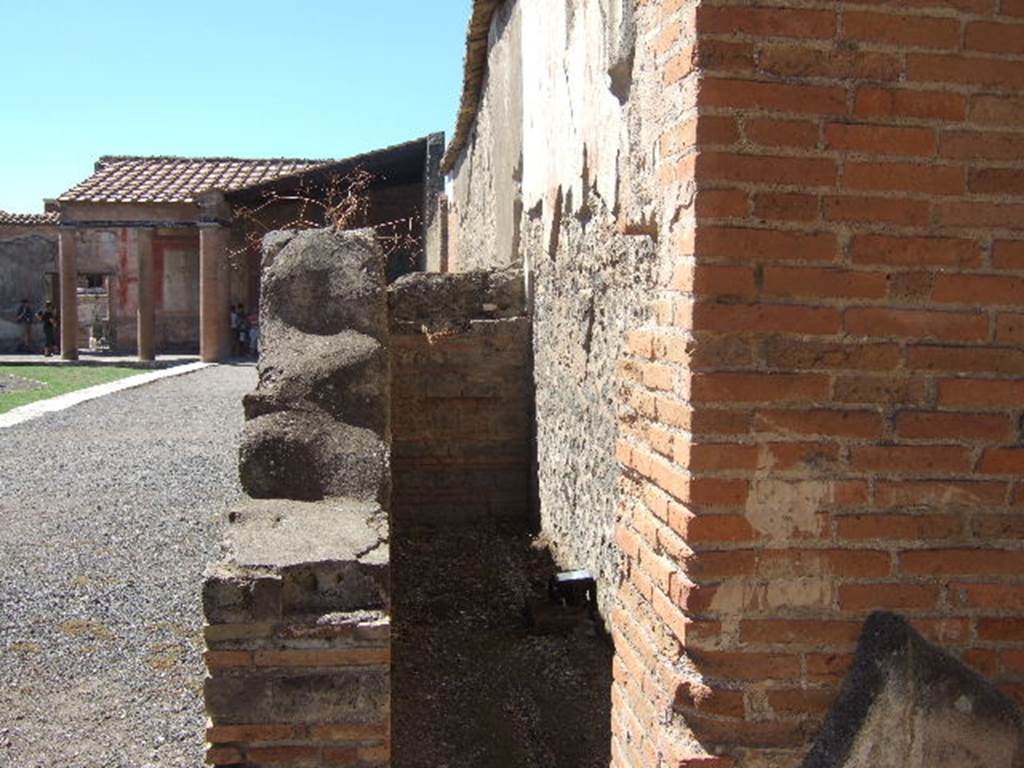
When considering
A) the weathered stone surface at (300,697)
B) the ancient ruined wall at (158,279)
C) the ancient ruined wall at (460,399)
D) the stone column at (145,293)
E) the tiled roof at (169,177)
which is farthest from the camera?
the ancient ruined wall at (158,279)

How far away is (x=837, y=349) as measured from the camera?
6.37ft

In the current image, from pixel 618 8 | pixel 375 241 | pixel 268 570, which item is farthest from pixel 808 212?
pixel 375 241

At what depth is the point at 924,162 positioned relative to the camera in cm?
194

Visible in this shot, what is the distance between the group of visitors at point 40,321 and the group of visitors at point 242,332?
18.2 ft

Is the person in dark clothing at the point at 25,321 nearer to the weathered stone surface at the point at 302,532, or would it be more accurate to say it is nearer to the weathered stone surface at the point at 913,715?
the weathered stone surface at the point at 302,532

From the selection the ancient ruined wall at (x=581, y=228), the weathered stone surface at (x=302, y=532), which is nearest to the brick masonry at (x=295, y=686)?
the weathered stone surface at (x=302, y=532)

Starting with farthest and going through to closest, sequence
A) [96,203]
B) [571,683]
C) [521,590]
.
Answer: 1. [96,203]
2. [521,590]
3. [571,683]

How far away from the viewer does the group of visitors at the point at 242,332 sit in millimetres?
22938

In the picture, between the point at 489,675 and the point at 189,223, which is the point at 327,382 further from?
the point at 189,223

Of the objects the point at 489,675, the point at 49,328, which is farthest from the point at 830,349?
the point at 49,328

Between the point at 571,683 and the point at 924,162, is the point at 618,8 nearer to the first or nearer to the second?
the point at 924,162

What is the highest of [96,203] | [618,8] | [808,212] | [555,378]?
[96,203]

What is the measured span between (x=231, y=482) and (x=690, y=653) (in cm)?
693

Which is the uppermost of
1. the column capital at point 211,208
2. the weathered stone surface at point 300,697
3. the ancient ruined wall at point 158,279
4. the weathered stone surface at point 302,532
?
the column capital at point 211,208
